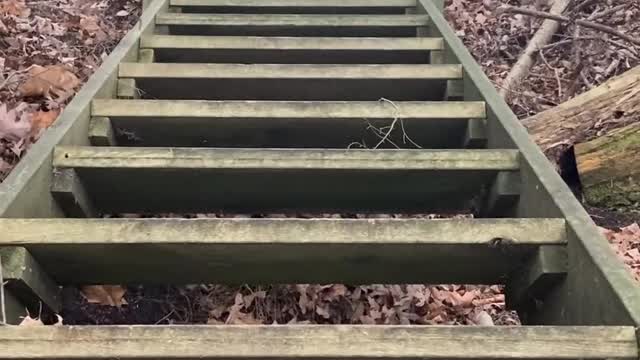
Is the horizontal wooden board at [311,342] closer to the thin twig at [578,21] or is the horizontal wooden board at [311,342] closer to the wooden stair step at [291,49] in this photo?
the wooden stair step at [291,49]

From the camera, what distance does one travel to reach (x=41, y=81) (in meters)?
3.45

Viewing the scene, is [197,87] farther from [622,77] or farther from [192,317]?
[622,77]

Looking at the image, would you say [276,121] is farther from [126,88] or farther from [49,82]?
[49,82]

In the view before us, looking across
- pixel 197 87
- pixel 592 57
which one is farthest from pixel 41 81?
pixel 592 57

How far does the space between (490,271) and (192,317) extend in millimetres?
1293

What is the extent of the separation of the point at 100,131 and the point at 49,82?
1066mm

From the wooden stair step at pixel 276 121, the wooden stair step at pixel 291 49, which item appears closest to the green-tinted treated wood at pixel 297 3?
the wooden stair step at pixel 291 49

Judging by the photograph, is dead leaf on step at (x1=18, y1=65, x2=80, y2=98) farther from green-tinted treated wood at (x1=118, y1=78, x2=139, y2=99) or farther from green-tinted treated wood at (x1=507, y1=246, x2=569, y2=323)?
green-tinted treated wood at (x1=507, y1=246, x2=569, y2=323)

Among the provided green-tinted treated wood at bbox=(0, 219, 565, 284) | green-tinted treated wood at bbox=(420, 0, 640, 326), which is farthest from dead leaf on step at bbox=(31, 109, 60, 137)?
green-tinted treated wood at bbox=(420, 0, 640, 326)

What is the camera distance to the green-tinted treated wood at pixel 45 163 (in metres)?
1.96

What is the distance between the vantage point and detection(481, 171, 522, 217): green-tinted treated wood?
223 cm

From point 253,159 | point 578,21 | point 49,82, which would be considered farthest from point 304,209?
point 578,21

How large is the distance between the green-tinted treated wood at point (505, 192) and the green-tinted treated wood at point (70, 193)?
3.87 ft

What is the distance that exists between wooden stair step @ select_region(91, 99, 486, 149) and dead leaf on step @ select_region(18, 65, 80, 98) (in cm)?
96
